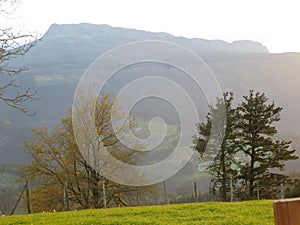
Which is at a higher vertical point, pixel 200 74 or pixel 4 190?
pixel 200 74

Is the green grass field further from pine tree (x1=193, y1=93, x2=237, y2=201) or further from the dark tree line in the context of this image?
the dark tree line

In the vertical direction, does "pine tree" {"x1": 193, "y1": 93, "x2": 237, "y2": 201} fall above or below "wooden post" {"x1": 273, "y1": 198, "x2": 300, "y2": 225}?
above

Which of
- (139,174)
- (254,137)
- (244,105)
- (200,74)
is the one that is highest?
(200,74)

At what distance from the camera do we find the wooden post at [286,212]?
1810mm

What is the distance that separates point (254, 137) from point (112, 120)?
11.9m

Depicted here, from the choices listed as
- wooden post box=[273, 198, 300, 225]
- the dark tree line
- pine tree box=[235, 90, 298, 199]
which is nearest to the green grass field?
wooden post box=[273, 198, 300, 225]

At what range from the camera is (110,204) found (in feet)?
109

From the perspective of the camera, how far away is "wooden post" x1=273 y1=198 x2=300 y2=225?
1810 millimetres

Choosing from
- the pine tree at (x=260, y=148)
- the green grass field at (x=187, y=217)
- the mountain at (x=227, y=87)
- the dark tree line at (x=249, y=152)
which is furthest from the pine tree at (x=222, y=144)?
the mountain at (x=227, y=87)

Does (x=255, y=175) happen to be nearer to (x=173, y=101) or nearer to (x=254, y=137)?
(x=254, y=137)

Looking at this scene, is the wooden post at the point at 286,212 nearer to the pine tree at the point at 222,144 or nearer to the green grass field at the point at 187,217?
the green grass field at the point at 187,217

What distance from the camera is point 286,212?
1812 mm

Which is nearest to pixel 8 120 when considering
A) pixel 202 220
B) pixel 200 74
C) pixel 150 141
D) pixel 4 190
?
pixel 4 190

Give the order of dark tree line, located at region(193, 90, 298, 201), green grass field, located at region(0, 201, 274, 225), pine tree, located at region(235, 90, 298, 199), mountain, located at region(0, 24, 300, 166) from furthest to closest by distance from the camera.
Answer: mountain, located at region(0, 24, 300, 166) → pine tree, located at region(235, 90, 298, 199) → dark tree line, located at region(193, 90, 298, 201) → green grass field, located at region(0, 201, 274, 225)
